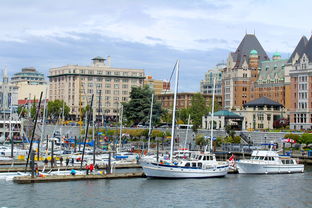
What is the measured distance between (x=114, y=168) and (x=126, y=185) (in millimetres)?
15647

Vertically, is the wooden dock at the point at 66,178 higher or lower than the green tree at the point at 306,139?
lower

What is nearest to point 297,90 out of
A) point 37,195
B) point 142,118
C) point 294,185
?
point 142,118

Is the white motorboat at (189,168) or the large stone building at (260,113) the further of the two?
the large stone building at (260,113)

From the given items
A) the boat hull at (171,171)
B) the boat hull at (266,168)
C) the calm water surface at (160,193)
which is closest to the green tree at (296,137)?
the boat hull at (266,168)

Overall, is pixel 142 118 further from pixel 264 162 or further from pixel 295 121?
pixel 264 162

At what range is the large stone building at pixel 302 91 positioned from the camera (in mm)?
157750

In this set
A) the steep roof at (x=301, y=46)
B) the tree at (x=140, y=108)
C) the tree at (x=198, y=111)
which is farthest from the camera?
the tree at (x=198, y=111)

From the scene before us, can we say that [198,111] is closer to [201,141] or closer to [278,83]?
[278,83]

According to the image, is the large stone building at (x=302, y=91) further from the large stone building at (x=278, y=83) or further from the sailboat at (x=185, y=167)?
the sailboat at (x=185, y=167)

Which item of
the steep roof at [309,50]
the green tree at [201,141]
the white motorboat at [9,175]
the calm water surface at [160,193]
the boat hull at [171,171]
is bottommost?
the calm water surface at [160,193]

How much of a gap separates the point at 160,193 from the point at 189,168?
38.6 feet

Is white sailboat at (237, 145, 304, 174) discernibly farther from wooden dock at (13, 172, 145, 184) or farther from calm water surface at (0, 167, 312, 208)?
wooden dock at (13, 172, 145, 184)

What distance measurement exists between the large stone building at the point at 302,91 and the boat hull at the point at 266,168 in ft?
226

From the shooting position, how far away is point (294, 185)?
2987 inches
